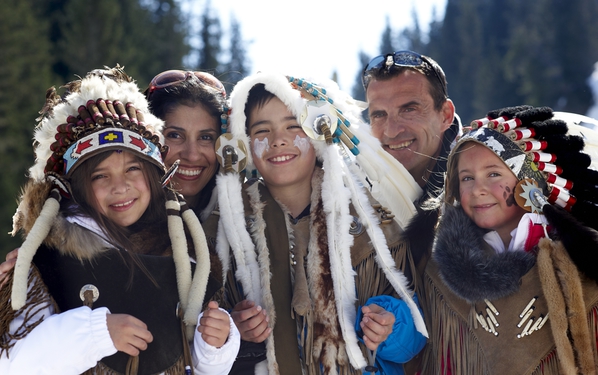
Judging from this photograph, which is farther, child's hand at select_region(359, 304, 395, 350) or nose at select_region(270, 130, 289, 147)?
nose at select_region(270, 130, 289, 147)

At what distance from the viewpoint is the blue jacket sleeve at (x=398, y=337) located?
2652 mm

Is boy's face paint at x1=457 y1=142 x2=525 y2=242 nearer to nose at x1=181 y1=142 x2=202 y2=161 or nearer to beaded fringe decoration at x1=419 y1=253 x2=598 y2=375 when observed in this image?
beaded fringe decoration at x1=419 y1=253 x2=598 y2=375

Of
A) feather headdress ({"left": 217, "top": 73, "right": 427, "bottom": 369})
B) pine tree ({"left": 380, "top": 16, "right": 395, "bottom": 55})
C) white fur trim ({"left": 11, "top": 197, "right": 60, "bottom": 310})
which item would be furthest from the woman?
pine tree ({"left": 380, "top": 16, "right": 395, "bottom": 55})

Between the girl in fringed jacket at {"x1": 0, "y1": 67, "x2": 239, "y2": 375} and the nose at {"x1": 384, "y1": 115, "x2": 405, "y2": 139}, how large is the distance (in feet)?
4.57

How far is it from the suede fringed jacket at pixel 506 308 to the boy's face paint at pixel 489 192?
7cm

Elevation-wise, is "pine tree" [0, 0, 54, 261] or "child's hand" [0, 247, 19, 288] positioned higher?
"pine tree" [0, 0, 54, 261]

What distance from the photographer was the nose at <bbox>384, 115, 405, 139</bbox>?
3520 mm

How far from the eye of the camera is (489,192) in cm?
261

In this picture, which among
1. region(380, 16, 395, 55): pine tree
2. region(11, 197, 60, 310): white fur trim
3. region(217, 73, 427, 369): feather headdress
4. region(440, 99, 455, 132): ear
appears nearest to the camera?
region(11, 197, 60, 310): white fur trim

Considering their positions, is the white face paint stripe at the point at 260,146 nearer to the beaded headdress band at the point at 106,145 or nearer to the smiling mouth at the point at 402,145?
the beaded headdress band at the point at 106,145

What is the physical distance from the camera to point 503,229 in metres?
2.65

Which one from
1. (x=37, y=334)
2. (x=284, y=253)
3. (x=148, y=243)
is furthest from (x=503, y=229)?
(x=37, y=334)

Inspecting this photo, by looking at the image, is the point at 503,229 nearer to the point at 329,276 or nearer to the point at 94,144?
the point at 329,276

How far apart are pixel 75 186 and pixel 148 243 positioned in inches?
14.9
